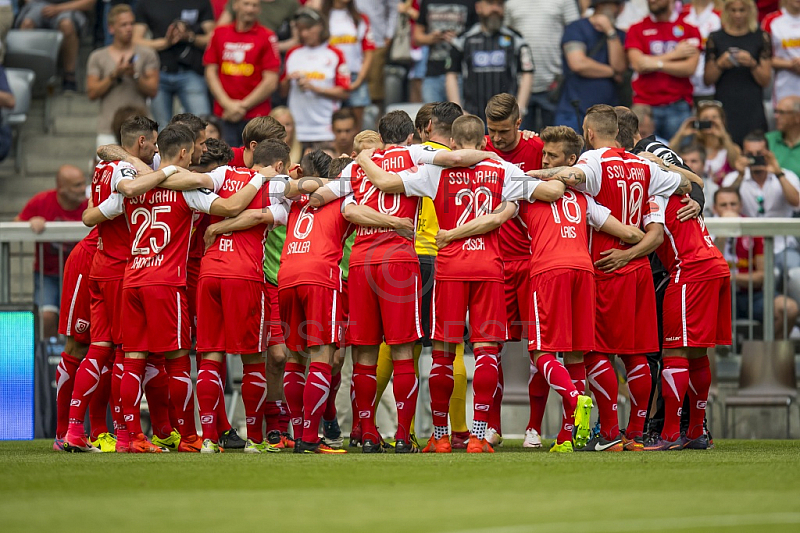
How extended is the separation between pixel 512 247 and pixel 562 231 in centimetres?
71

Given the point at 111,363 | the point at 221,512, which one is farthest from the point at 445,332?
the point at 221,512

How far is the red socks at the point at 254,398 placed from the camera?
30.1 feet

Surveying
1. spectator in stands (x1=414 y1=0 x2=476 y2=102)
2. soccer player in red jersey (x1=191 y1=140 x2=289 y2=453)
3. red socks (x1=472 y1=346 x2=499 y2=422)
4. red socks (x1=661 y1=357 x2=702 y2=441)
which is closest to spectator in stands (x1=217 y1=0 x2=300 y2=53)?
spectator in stands (x1=414 y1=0 x2=476 y2=102)

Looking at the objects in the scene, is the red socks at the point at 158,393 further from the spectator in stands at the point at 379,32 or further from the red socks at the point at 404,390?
the spectator in stands at the point at 379,32

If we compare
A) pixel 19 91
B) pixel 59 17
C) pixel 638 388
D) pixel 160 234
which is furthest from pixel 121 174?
pixel 59 17

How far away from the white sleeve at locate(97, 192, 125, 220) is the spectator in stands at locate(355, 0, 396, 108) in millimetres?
7111

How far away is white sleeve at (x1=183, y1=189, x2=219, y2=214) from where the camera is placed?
29.2 feet

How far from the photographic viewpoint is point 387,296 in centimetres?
866

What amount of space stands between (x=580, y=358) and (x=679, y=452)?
953mm

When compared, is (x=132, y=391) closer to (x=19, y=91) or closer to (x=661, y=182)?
(x=661, y=182)

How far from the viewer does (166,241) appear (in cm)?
892

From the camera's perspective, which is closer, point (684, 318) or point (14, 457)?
point (14, 457)

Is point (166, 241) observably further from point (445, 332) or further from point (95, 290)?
point (445, 332)

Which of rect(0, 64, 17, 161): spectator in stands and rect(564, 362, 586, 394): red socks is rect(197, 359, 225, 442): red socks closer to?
rect(564, 362, 586, 394): red socks
